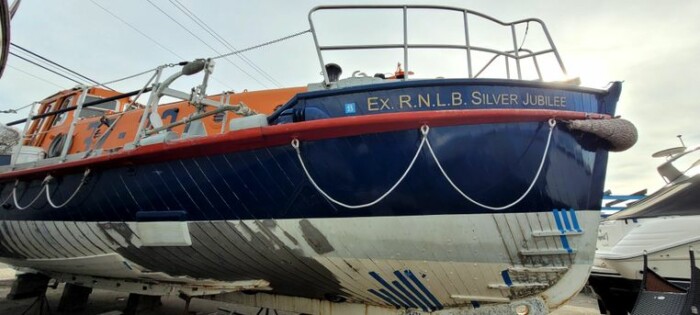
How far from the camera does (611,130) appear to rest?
3.05 meters

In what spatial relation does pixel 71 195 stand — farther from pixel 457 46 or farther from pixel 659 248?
pixel 659 248

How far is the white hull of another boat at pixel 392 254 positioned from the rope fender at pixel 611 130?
24.9 inches

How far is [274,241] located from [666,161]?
673cm

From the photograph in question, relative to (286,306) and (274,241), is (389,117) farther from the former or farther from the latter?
(286,306)

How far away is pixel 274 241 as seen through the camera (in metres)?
3.20

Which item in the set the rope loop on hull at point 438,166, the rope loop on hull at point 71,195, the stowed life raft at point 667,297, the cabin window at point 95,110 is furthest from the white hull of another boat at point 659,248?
the cabin window at point 95,110

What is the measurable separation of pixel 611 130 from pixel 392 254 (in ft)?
6.77

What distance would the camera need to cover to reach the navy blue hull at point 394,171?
2889 mm

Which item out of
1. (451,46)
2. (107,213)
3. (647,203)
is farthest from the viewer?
(647,203)

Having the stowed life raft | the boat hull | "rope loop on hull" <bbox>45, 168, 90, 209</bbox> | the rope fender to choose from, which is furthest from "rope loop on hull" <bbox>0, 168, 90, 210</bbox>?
the stowed life raft

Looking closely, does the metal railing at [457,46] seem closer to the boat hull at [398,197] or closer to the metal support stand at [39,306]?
the boat hull at [398,197]

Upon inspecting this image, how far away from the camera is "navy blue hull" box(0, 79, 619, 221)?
2889 mm

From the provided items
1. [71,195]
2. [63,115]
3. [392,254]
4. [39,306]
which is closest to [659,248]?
[392,254]

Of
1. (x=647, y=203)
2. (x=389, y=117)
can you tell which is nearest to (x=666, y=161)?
(x=647, y=203)
